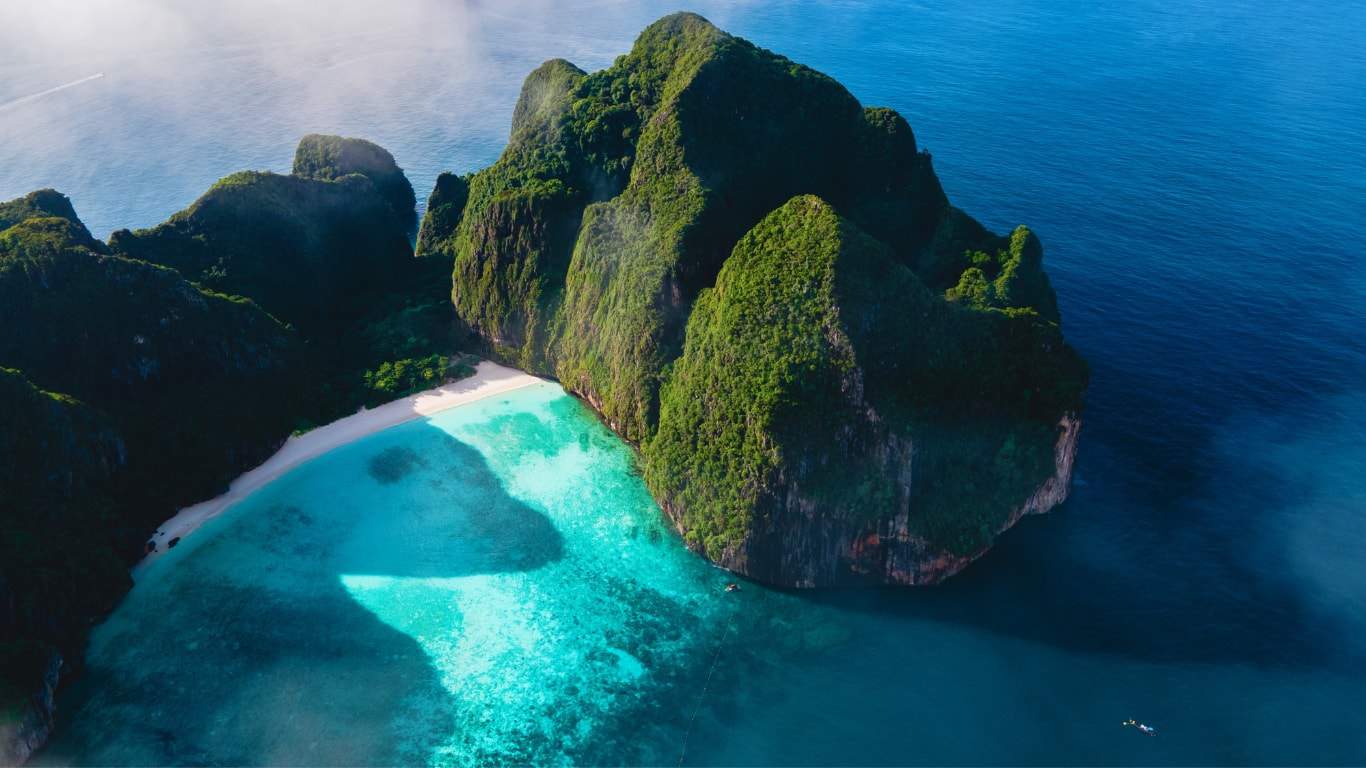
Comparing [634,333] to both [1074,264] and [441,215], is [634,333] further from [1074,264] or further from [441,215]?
[1074,264]

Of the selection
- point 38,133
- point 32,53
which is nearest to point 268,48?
point 32,53

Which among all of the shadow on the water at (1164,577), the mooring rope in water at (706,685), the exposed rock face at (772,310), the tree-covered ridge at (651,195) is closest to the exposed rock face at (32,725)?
the mooring rope in water at (706,685)

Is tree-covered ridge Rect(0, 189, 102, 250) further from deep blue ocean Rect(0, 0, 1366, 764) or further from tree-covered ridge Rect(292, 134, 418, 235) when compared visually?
tree-covered ridge Rect(292, 134, 418, 235)

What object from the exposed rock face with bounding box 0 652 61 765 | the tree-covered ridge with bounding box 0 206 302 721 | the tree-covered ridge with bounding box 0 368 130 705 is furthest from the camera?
the tree-covered ridge with bounding box 0 206 302 721

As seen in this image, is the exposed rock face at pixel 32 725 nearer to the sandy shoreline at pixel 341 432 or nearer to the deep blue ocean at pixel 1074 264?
the deep blue ocean at pixel 1074 264

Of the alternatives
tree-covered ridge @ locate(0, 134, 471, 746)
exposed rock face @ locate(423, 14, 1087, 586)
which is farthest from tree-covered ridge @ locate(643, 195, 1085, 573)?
tree-covered ridge @ locate(0, 134, 471, 746)
